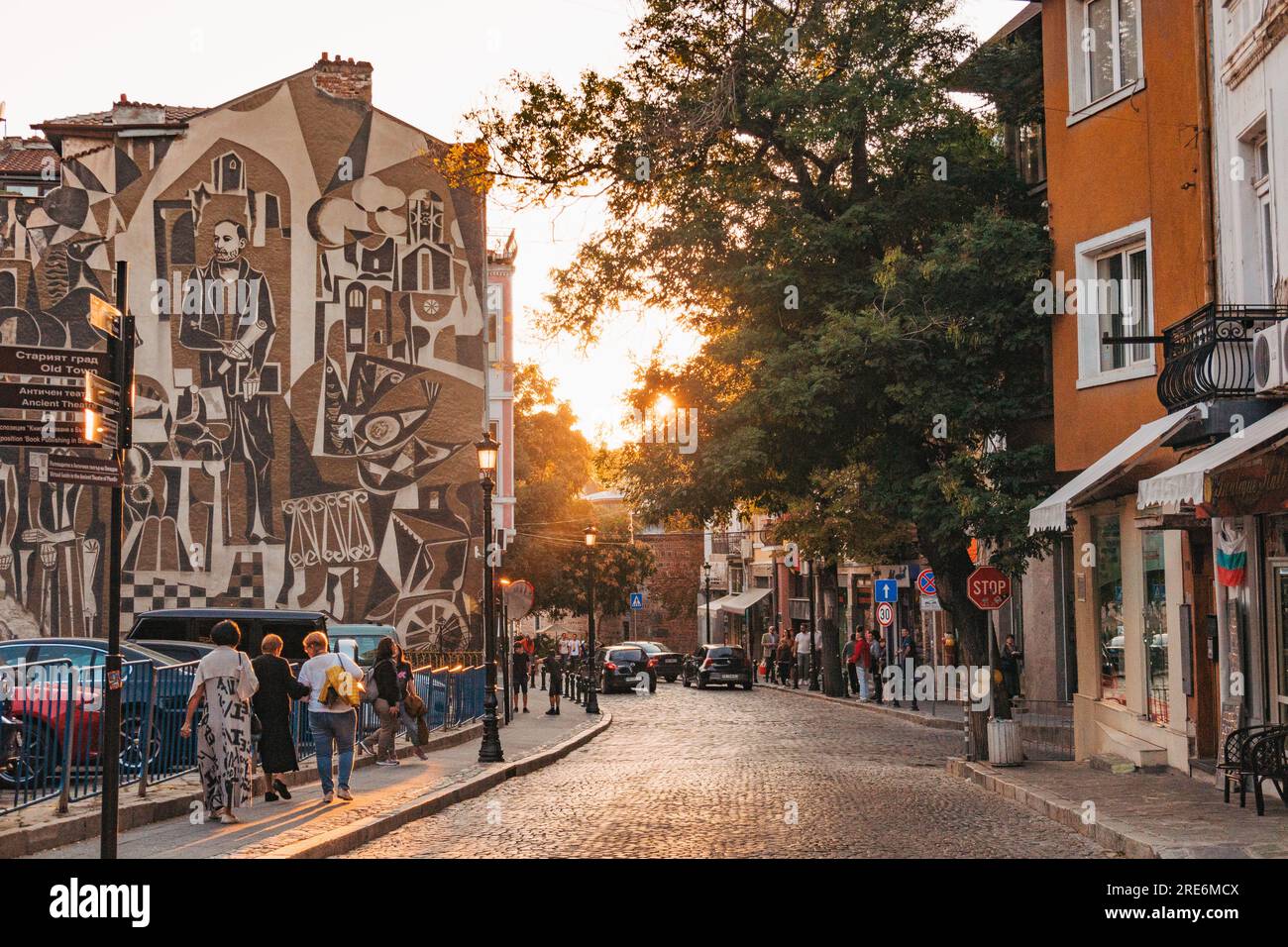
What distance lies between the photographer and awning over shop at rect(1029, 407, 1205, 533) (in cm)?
1630

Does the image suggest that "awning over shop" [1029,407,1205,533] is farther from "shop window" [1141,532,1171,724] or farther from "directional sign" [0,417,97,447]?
"directional sign" [0,417,97,447]

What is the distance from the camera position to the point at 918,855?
39.5ft

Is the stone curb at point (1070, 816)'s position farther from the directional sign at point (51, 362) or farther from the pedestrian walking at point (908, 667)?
the pedestrian walking at point (908, 667)

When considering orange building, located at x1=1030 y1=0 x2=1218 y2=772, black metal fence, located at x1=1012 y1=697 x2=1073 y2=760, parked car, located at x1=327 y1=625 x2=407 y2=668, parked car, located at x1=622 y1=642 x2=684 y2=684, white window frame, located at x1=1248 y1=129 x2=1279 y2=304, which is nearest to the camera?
white window frame, located at x1=1248 y1=129 x2=1279 y2=304

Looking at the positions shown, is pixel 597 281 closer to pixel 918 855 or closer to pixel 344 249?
pixel 344 249

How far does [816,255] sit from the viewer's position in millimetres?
25891

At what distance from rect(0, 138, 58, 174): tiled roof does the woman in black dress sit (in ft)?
95.0

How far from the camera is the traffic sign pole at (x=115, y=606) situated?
9.73 m

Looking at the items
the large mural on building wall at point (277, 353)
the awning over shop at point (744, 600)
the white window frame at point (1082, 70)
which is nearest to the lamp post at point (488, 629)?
the white window frame at point (1082, 70)

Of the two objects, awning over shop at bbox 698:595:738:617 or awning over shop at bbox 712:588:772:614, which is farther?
awning over shop at bbox 698:595:738:617

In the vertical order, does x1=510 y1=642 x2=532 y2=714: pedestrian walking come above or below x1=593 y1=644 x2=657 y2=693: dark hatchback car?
above

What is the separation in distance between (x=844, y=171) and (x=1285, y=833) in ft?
55.9

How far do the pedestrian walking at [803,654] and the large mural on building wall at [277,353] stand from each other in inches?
636

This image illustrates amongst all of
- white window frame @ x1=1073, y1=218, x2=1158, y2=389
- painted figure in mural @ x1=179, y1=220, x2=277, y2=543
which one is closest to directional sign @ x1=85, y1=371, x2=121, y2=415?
white window frame @ x1=1073, y1=218, x2=1158, y2=389
